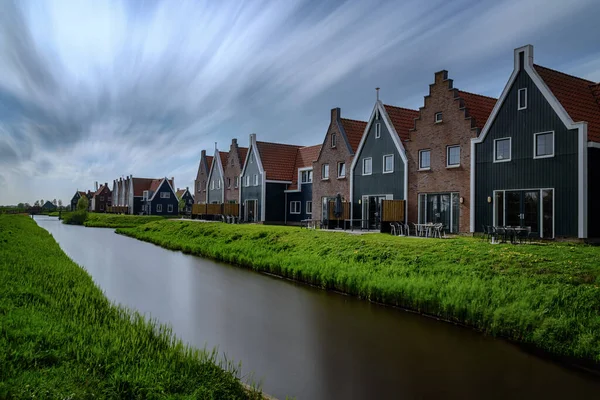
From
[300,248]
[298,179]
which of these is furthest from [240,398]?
[298,179]

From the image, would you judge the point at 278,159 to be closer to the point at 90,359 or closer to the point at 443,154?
the point at 443,154

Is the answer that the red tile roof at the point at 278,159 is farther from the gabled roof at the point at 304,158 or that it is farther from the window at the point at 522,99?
the window at the point at 522,99

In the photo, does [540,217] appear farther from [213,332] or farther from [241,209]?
[241,209]

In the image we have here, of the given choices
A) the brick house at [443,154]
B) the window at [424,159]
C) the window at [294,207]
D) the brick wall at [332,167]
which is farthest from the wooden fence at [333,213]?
the window at [294,207]

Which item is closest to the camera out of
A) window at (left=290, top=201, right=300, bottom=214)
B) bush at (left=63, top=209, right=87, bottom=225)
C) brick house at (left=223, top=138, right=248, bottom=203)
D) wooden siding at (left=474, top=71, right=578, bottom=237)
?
wooden siding at (left=474, top=71, right=578, bottom=237)

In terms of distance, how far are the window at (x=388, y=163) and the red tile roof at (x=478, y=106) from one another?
4408mm

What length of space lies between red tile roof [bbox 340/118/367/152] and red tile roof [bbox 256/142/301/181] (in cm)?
901

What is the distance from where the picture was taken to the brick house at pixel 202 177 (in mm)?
47500

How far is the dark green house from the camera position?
14938 mm

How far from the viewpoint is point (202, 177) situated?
48.1 m

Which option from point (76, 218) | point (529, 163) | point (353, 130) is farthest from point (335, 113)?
point (76, 218)

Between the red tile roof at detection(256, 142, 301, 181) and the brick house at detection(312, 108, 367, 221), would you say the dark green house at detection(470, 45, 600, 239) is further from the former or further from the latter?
the red tile roof at detection(256, 142, 301, 181)

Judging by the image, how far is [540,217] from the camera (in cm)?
1598

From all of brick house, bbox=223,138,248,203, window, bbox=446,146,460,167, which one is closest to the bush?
brick house, bbox=223,138,248,203
